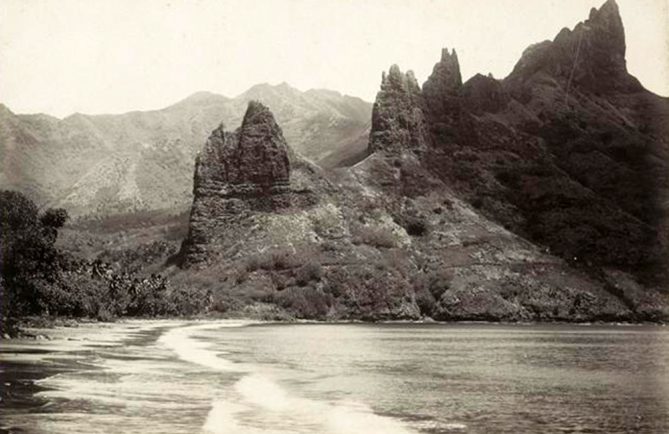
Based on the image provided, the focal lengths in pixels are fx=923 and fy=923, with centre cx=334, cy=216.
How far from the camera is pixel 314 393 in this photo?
51.2 meters

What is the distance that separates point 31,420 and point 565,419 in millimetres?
24187

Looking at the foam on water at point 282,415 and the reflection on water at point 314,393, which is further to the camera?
the reflection on water at point 314,393

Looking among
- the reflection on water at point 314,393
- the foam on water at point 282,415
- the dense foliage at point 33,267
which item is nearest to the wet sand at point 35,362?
the reflection on water at point 314,393

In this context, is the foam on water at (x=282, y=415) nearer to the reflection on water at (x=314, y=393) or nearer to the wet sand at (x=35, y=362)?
the reflection on water at (x=314, y=393)

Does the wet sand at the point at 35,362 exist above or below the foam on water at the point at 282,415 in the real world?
above

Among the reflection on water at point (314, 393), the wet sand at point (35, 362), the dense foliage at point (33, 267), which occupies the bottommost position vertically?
the reflection on water at point (314, 393)

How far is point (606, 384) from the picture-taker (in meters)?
66.0

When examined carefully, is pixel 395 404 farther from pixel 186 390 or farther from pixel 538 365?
pixel 538 365

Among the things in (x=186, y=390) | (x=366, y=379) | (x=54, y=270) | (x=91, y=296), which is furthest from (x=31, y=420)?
(x=91, y=296)

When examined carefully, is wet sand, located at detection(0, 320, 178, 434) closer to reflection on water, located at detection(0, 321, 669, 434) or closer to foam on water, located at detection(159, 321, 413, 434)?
reflection on water, located at detection(0, 321, 669, 434)

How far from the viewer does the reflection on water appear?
36.8 meters

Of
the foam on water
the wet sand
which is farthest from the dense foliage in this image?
the foam on water

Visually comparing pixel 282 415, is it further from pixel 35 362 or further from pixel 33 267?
pixel 33 267

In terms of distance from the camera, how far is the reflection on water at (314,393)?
36750 mm
